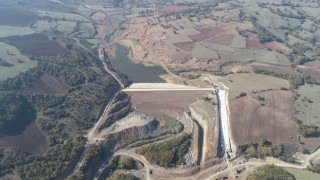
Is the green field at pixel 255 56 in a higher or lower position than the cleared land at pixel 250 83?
higher

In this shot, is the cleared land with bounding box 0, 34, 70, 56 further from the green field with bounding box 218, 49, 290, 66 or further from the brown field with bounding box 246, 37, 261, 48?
the brown field with bounding box 246, 37, 261, 48

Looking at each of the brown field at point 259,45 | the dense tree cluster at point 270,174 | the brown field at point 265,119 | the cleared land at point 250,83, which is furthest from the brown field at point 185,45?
the dense tree cluster at point 270,174

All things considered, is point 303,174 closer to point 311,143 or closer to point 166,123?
point 311,143

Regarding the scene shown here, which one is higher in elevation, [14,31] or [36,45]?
[14,31]

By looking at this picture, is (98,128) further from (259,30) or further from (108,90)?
(259,30)

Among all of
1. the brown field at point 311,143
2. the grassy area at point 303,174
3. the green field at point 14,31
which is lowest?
the grassy area at point 303,174

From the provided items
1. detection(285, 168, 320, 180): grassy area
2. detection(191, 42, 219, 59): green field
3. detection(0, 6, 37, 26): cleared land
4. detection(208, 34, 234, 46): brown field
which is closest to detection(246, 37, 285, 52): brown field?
detection(208, 34, 234, 46): brown field

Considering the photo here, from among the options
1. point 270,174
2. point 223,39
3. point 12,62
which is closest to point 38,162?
point 270,174

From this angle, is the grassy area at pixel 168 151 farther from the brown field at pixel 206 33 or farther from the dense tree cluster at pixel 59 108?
the brown field at pixel 206 33
